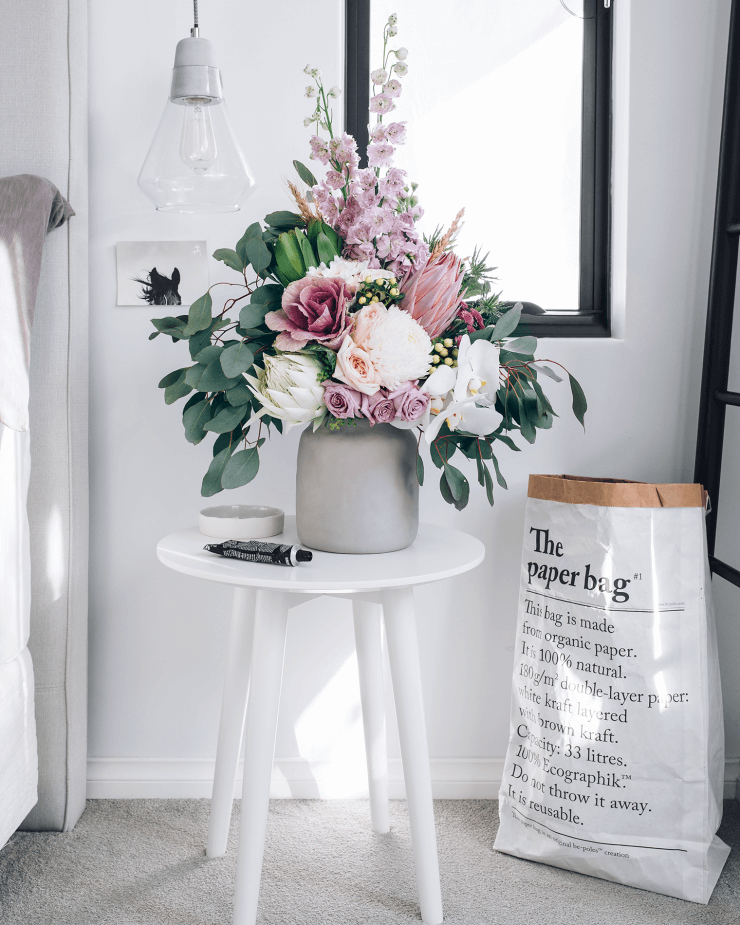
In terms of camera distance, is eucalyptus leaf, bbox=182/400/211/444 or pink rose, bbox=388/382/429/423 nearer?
pink rose, bbox=388/382/429/423

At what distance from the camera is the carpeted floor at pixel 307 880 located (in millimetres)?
1093

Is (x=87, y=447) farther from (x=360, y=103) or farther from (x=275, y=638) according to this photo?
(x=360, y=103)

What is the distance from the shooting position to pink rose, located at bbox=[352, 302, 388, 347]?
0.89 m

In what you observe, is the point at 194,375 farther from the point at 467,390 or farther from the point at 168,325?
the point at 467,390

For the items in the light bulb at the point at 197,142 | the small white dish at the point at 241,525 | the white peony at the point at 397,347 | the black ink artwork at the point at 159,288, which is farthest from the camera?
the black ink artwork at the point at 159,288

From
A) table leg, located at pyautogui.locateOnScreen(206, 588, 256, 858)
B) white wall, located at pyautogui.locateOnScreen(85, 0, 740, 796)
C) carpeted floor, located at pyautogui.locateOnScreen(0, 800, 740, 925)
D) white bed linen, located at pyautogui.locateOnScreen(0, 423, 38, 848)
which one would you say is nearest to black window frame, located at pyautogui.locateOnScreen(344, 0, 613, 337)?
white wall, located at pyautogui.locateOnScreen(85, 0, 740, 796)

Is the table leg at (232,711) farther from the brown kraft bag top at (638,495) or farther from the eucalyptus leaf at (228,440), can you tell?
the brown kraft bag top at (638,495)

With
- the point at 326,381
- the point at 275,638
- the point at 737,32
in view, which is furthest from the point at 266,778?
the point at 737,32

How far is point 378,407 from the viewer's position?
917 millimetres

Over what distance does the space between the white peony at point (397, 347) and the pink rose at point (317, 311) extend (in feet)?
0.15

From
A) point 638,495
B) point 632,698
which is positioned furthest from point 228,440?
point 632,698

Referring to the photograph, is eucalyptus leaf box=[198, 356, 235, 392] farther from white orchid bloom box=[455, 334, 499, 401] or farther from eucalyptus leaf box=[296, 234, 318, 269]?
white orchid bloom box=[455, 334, 499, 401]

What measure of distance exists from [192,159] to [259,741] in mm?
965

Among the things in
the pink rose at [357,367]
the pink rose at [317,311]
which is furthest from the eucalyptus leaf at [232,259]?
the pink rose at [357,367]
